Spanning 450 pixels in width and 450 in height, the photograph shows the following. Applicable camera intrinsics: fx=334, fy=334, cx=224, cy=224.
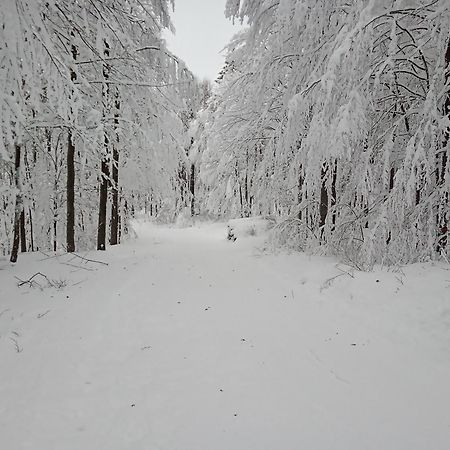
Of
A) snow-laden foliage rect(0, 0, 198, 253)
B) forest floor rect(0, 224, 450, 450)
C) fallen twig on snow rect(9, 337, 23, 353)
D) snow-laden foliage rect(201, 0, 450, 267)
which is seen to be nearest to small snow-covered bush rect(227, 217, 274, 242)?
snow-laden foliage rect(0, 0, 198, 253)

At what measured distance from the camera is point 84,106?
845cm

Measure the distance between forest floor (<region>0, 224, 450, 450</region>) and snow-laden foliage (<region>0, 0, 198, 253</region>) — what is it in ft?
7.98

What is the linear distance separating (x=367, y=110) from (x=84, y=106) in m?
A: 6.69

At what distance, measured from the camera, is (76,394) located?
123 inches

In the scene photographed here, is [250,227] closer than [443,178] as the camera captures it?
No

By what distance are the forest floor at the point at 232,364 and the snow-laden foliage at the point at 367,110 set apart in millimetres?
1111

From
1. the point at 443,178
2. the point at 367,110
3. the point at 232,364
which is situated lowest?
the point at 232,364

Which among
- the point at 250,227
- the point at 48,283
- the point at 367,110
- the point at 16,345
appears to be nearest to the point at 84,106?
the point at 48,283

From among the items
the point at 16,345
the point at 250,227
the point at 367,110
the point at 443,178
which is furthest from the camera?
the point at 250,227

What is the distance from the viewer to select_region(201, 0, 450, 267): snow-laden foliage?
17.8 feet

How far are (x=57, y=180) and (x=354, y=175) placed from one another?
420 inches

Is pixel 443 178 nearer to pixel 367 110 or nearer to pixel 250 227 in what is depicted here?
pixel 367 110

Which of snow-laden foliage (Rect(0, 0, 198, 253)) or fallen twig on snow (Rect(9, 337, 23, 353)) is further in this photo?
fallen twig on snow (Rect(9, 337, 23, 353))

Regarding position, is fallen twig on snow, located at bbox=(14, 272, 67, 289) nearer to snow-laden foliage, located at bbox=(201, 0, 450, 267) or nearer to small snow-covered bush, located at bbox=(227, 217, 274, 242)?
snow-laden foliage, located at bbox=(201, 0, 450, 267)
